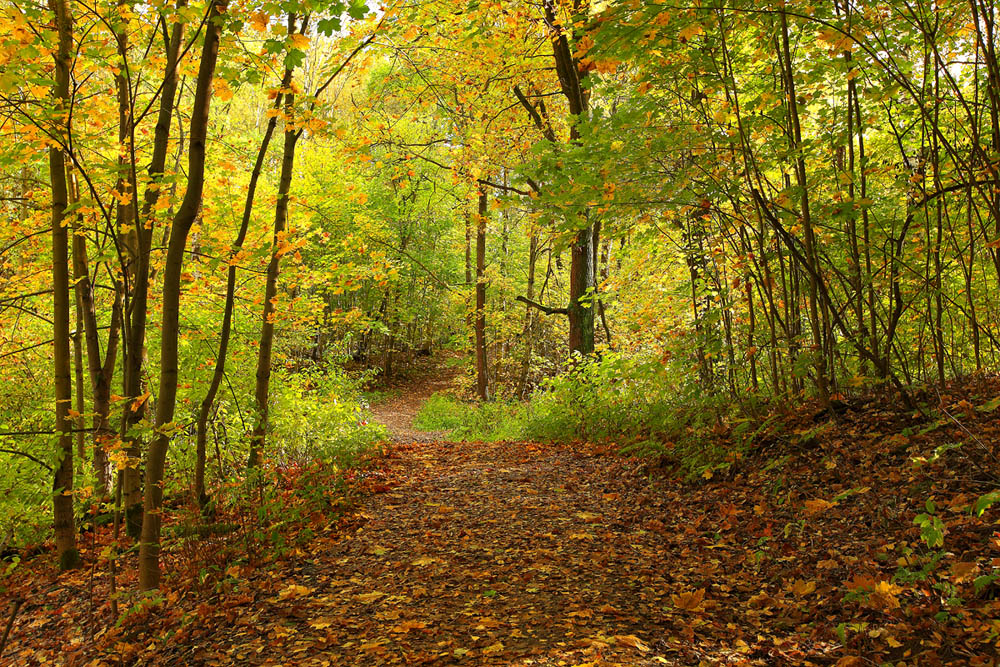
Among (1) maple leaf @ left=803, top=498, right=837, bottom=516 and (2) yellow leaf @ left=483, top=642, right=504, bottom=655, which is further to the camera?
(1) maple leaf @ left=803, top=498, right=837, bottom=516

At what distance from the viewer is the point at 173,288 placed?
3.63m

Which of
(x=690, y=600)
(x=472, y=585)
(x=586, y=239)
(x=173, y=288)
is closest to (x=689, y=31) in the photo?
(x=690, y=600)

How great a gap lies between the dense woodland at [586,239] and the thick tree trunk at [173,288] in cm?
2

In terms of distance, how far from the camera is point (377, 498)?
605 centimetres

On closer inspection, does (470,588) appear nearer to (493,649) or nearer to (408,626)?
(408,626)

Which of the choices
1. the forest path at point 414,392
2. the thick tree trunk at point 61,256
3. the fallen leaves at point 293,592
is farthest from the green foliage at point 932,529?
the forest path at point 414,392

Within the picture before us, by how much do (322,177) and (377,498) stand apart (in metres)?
14.3

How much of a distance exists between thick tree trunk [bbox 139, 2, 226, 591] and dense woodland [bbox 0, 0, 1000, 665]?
0.02 m

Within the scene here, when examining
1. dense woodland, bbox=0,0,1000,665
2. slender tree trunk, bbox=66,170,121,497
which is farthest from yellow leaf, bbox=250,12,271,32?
slender tree trunk, bbox=66,170,121,497

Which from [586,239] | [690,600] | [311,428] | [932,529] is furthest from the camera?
[586,239]

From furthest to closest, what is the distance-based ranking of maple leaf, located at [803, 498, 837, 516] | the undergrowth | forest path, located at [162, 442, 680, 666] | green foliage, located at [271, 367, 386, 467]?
1. green foliage, located at [271, 367, 386, 467]
2. the undergrowth
3. maple leaf, located at [803, 498, 837, 516]
4. forest path, located at [162, 442, 680, 666]

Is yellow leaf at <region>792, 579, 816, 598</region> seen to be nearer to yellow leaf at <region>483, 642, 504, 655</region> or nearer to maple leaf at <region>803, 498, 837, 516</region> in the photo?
maple leaf at <region>803, 498, 837, 516</region>

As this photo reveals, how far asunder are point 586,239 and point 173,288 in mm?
7374

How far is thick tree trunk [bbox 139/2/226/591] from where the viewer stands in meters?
3.54
